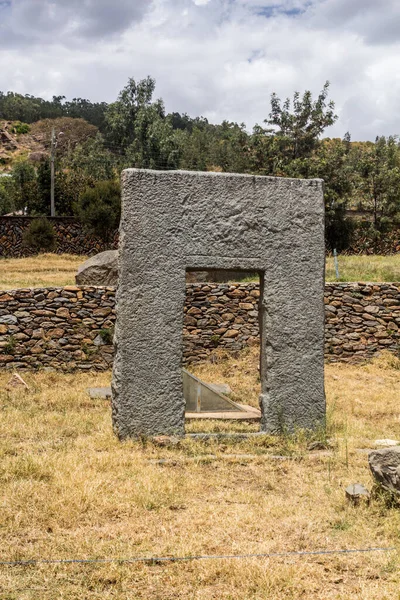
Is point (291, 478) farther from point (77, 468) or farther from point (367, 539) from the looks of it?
point (77, 468)

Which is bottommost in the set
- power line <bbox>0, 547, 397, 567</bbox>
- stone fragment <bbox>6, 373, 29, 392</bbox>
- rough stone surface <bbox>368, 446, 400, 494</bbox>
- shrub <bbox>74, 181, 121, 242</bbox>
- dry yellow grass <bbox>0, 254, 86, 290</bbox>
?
stone fragment <bbox>6, 373, 29, 392</bbox>

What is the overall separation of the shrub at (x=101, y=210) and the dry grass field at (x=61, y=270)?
1.89 meters

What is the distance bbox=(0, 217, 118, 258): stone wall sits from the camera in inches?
1043

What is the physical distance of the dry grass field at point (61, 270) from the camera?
17.0m

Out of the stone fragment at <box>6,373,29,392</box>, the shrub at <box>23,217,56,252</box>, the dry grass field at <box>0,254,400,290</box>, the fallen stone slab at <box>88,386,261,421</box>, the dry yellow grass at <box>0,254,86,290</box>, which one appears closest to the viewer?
the fallen stone slab at <box>88,386,261,421</box>

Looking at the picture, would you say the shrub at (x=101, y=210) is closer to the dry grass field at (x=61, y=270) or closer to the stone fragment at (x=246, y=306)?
the dry grass field at (x=61, y=270)

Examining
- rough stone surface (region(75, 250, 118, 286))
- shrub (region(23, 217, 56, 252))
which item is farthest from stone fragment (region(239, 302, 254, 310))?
shrub (region(23, 217, 56, 252))

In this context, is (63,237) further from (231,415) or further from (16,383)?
(231,415)

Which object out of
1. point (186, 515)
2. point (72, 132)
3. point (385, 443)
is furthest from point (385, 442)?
point (72, 132)

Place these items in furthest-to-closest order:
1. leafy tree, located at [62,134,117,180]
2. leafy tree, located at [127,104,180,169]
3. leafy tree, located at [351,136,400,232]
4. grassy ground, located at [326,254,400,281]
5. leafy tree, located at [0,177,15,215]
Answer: leafy tree, located at [62,134,117,180]
leafy tree, located at [127,104,180,169]
leafy tree, located at [0,177,15,215]
leafy tree, located at [351,136,400,232]
grassy ground, located at [326,254,400,281]

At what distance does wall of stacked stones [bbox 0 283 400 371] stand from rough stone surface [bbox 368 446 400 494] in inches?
319

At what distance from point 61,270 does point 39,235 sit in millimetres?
4688

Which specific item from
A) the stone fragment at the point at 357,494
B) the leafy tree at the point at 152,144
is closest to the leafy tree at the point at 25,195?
the leafy tree at the point at 152,144

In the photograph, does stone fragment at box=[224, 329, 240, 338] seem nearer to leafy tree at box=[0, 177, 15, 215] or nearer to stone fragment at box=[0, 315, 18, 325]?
stone fragment at box=[0, 315, 18, 325]
